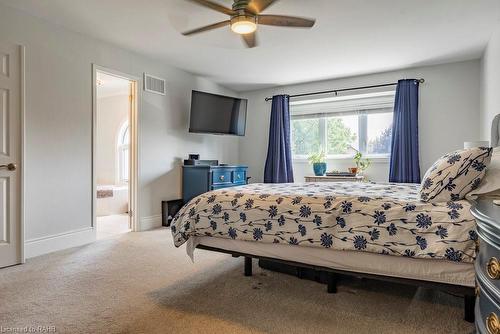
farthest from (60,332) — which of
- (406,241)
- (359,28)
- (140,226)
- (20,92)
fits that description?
(359,28)

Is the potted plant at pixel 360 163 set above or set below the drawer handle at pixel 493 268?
above

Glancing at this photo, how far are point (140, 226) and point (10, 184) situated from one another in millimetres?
1716

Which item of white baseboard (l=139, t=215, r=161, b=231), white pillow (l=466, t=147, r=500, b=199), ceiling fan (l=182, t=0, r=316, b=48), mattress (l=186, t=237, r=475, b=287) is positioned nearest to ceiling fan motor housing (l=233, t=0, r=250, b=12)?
ceiling fan (l=182, t=0, r=316, b=48)

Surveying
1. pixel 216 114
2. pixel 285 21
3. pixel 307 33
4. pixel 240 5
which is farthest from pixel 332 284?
pixel 216 114

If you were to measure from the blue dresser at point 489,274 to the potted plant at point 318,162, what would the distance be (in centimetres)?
414

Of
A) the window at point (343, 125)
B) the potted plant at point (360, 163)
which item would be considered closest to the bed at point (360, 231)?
the potted plant at point (360, 163)

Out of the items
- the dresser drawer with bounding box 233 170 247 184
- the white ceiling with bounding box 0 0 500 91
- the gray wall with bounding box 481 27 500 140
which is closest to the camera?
the white ceiling with bounding box 0 0 500 91

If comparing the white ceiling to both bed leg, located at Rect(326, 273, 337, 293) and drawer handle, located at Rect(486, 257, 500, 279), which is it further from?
drawer handle, located at Rect(486, 257, 500, 279)

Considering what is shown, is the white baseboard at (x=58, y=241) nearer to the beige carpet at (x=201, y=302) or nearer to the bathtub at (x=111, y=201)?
the beige carpet at (x=201, y=302)

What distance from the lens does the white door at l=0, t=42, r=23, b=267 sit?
264 cm

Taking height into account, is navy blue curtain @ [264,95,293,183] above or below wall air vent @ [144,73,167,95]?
below

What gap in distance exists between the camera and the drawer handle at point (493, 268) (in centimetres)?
83

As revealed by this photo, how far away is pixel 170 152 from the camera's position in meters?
4.61

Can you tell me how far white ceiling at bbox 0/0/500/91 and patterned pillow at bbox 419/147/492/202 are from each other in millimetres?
1733
